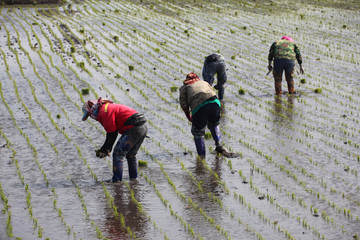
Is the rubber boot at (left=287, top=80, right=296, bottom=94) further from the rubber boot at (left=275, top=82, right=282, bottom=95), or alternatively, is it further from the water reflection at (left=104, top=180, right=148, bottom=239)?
the water reflection at (left=104, top=180, right=148, bottom=239)

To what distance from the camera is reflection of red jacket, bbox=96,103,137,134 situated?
8570 mm

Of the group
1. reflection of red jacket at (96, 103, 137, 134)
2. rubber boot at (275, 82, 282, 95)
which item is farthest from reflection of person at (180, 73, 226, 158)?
rubber boot at (275, 82, 282, 95)

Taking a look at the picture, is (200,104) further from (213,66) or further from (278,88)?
(278,88)

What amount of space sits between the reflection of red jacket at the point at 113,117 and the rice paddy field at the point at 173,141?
1.00 metres

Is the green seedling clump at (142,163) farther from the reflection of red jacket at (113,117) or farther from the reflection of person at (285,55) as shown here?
the reflection of person at (285,55)

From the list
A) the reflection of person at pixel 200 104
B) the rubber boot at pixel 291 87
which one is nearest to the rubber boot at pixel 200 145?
the reflection of person at pixel 200 104

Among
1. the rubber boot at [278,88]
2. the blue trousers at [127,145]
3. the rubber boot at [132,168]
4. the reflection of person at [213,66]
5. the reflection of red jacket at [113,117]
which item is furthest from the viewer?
the rubber boot at [278,88]

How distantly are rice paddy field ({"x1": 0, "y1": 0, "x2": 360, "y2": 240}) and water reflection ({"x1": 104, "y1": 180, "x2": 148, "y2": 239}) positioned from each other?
0.7 inches

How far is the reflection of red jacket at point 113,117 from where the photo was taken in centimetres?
857

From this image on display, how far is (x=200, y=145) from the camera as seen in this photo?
10.4 meters

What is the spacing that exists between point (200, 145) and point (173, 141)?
154 cm

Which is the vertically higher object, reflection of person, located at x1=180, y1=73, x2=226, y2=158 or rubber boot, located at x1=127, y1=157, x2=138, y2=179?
reflection of person, located at x1=180, y1=73, x2=226, y2=158

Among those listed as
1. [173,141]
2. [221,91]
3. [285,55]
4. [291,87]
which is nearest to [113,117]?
[173,141]

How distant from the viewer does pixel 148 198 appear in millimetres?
8578
